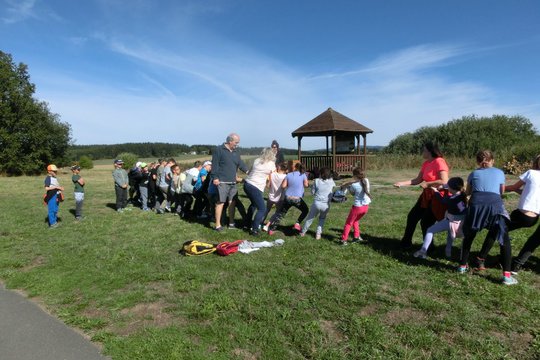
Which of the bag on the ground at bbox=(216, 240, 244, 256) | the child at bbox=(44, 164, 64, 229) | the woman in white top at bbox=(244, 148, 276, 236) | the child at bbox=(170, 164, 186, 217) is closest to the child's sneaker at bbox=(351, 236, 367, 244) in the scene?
the woman in white top at bbox=(244, 148, 276, 236)

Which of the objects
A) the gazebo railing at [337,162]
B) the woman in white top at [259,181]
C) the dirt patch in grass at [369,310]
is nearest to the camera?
the dirt patch in grass at [369,310]

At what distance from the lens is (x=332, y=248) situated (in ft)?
19.3

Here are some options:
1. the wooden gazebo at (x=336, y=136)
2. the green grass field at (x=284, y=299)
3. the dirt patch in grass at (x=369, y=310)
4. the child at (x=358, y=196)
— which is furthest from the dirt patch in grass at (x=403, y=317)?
the wooden gazebo at (x=336, y=136)

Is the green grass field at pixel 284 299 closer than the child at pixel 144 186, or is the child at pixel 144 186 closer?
the green grass field at pixel 284 299

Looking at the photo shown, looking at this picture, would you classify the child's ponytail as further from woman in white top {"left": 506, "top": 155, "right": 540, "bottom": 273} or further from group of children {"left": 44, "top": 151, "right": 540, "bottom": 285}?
woman in white top {"left": 506, "top": 155, "right": 540, "bottom": 273}

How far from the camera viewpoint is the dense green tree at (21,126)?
3388 cm

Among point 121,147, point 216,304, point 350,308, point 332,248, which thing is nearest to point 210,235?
point 332,248

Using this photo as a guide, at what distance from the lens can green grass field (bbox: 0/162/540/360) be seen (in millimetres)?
3097

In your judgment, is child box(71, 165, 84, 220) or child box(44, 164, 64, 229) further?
child box(71, 165, 84, 220)

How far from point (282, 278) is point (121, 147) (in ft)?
235

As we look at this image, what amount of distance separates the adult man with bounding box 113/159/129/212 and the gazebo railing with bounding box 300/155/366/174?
11106 mm

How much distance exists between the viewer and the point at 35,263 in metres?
5.86

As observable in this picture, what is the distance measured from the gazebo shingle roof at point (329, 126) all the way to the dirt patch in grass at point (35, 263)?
48.1 ft

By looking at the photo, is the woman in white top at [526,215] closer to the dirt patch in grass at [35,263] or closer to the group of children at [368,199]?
the group of children at [368,199]
